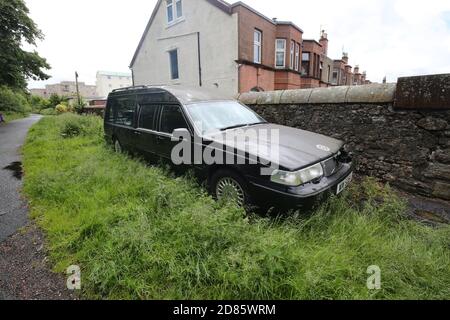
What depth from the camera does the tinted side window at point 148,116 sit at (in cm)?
482

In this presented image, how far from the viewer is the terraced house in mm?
13641

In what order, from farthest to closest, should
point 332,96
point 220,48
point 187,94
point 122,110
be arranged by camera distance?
point 220,48 → point 122,110 → point 332,96 → point 187,94

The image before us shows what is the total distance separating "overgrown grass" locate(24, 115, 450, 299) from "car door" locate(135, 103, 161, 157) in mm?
1089

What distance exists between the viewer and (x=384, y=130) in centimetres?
434

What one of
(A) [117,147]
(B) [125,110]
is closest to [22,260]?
(B) [125,110]

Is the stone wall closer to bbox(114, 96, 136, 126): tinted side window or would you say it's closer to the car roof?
the car roof

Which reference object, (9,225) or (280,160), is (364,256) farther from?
(9,225)

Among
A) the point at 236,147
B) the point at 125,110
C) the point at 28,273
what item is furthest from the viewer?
the point at 125,110

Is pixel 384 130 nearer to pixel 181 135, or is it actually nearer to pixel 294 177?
pixel 294 177

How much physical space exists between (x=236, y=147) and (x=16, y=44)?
22.4 meters

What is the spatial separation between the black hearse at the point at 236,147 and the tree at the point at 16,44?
18.0 metres

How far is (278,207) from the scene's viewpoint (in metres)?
2.90

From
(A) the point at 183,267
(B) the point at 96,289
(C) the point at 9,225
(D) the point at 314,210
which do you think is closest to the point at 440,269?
(D) the point at 314,210

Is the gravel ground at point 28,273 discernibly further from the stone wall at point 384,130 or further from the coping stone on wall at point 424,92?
the coping stone on wall at point 424,92
